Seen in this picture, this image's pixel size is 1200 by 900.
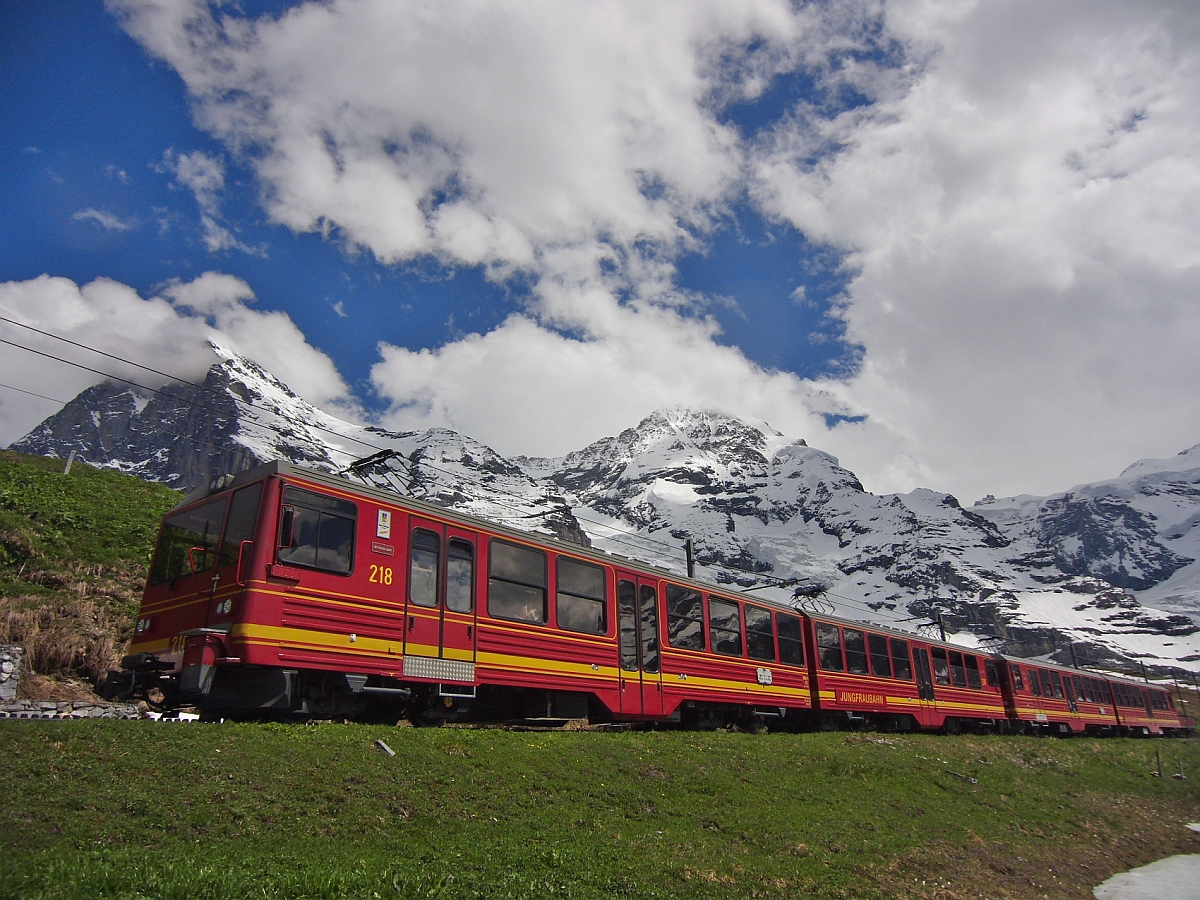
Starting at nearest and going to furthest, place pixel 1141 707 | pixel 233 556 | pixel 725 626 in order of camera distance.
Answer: pixel 233 556 → pixel 725 626 → pixel 1141 707

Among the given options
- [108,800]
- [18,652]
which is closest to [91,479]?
[18,652]

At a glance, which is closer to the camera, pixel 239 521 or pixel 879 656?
pixel 239 521

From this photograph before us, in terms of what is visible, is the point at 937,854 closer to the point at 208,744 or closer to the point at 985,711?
the point at 208,744

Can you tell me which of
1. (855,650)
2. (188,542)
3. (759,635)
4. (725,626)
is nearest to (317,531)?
(188,542)

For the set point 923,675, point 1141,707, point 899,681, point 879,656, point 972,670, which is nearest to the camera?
point 879,656

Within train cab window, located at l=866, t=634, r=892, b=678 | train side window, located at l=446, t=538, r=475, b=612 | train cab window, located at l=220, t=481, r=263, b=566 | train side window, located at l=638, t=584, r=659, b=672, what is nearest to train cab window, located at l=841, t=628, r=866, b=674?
train cab window, located at l=866, t=634, r=892, b=678

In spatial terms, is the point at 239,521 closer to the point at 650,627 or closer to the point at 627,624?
the point at 627,624

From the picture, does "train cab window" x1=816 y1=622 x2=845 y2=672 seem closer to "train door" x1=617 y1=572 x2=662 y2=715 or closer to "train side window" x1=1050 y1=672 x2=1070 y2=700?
"train door" x1=617 y1=572 x2=662 y2=715

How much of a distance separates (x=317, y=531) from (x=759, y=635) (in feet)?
42.5

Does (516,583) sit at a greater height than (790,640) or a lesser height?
greater

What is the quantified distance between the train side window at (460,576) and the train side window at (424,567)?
0.25 meters

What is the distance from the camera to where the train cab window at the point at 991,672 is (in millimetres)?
32094

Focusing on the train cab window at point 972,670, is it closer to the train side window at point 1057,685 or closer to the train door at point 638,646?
the train side window at point 1057,685

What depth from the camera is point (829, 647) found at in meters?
23.1
